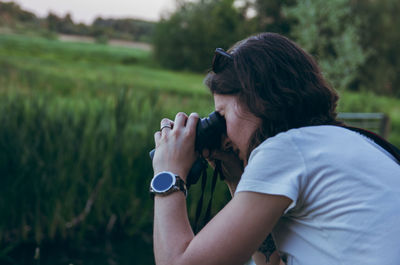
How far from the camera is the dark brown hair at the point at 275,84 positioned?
1.08m

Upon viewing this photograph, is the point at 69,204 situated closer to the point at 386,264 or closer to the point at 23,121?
the point at 23,121

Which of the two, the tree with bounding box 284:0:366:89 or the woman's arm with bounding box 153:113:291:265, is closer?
the woman's arm with bounding box 153:113:291:265

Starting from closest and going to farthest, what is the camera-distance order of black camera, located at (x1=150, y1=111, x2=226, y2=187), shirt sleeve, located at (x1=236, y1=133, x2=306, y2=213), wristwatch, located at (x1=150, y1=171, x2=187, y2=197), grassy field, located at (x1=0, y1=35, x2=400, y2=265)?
shirt sleeve, located at (x1=236, y1=133, x2=306, y2=213), wristwatch, located at (x1=150, y1=171, x2=187, y2=197), black camera, located at (x1=150, y1=111, x2=226, y2=187), grassy field, located at (x1=0, y1=35, x2=400, y2=265)

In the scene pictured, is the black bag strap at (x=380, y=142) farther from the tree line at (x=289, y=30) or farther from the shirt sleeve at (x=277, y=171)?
the tree line at (x=289, y=30)

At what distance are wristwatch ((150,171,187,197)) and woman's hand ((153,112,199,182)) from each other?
1.0 inches

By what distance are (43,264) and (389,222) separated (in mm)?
2629

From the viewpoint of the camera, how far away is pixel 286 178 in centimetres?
91

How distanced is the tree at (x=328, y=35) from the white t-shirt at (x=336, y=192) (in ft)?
39.8

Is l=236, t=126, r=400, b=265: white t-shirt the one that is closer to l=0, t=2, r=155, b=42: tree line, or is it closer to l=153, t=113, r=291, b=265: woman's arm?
l=153, t=113, r=291, b=265: woman's arm

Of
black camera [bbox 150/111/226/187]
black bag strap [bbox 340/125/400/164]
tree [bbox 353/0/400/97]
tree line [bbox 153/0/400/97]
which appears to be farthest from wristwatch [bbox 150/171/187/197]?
tree [bbox 353/0/400/97]

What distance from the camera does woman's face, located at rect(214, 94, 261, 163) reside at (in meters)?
1.12

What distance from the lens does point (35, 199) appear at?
269 cm

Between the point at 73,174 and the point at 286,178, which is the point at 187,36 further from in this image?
the point at 286,178

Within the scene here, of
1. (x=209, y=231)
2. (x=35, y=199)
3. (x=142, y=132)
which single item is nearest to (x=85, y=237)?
(x=35, y=199)
